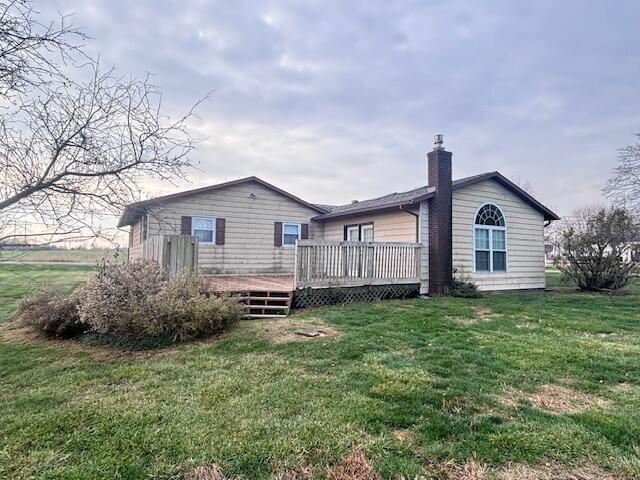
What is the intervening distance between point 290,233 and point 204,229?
314 centimetres

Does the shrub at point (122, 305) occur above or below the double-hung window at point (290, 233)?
below

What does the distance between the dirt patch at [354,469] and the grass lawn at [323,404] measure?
2.0 inches

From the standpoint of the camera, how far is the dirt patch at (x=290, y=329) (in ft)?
18.4

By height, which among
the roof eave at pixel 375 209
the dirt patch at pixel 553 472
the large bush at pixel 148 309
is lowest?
the dirt patch at pixel 553 472

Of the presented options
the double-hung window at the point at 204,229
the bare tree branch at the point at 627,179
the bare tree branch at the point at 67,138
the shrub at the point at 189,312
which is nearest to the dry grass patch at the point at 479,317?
the shrub at the point at 189,312

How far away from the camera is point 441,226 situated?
10.5m

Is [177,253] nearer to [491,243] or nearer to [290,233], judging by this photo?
[290,233]

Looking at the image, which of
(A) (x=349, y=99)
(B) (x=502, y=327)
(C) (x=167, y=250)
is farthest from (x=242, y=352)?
(A) (x=349, y=99)

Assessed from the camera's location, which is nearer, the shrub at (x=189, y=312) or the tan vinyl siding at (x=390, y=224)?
the shrub at (x=189, y=312)

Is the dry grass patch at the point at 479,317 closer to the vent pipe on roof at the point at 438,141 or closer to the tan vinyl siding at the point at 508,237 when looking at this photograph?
the tan vinyl siding at the point at 508,237

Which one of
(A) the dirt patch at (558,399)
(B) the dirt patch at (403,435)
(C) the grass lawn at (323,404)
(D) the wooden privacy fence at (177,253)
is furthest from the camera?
(D) the wooden privacy fence at (177,253)

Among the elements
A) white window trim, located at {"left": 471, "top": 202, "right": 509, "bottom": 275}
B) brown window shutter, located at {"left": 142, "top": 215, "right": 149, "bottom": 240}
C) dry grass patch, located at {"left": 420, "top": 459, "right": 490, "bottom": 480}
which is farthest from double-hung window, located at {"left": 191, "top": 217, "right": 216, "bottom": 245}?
dry grass patch, located at {"left": 420, "top": 459, "right": 490, "bottom": 480}

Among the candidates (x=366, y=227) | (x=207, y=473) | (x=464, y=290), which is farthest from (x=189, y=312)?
(x=366, y=227)

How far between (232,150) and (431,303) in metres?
6.52
